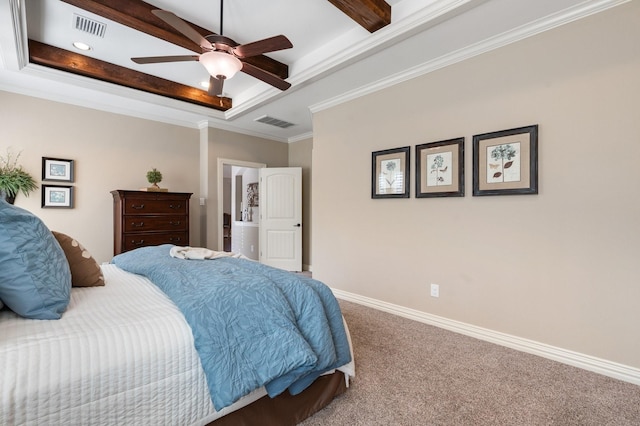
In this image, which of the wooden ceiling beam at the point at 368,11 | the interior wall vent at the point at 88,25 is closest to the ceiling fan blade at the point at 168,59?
the interior wall vent at the point at 88,25

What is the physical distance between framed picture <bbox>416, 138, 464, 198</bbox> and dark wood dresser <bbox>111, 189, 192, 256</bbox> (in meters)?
3.16

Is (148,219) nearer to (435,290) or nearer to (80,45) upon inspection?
(80,45)

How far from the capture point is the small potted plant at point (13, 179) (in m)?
3.35

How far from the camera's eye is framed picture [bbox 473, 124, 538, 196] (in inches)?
92.2

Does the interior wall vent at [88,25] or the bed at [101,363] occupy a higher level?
the interior wall vent at [88,25]

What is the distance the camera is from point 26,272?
44.1 inches

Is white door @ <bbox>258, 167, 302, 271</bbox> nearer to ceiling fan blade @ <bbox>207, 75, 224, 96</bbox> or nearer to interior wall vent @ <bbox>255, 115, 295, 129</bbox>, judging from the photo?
interior wall vent @ <bbox>255, 115, 295, 129</bbox>

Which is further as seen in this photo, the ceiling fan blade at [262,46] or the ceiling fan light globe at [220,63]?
the ceiling fan light globe at [220,63]

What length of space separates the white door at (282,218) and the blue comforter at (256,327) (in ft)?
11.8

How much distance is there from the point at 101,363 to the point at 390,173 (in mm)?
2860

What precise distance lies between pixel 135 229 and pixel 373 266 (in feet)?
9.90

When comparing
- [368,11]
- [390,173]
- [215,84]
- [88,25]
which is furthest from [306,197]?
[88,25]

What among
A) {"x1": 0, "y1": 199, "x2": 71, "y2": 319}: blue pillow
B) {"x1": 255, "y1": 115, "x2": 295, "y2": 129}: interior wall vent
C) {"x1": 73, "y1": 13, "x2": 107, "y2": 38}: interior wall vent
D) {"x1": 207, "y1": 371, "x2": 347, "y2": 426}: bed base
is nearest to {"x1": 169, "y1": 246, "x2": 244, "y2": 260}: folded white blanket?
{"x1": 0, "y1": 199, "x2": 71, "y2": 319}: blue pillow

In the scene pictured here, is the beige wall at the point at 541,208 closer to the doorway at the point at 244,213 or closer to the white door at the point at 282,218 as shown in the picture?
the white door at the point at 282,218
